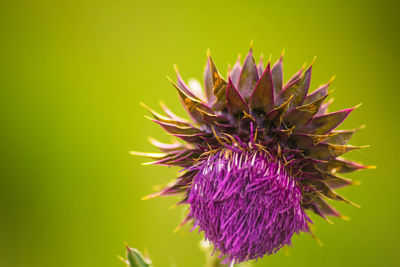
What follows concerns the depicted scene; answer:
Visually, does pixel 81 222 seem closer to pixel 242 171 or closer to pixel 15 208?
pixel 15 208

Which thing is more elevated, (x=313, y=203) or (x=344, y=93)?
(x=344, y=93)

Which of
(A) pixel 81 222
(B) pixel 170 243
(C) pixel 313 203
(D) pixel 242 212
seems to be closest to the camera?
(D) pixel 242 212

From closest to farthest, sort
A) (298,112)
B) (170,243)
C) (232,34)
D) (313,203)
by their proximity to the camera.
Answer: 1. (298,112)
2. (313,203)
3. (170,243)
4. (232,34)

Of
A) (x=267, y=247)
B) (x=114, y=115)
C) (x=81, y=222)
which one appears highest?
(x=114, y=115)

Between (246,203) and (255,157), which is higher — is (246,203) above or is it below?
below

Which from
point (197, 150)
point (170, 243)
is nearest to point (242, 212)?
point (197, 150)

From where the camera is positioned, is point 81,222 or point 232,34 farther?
point 232,34
